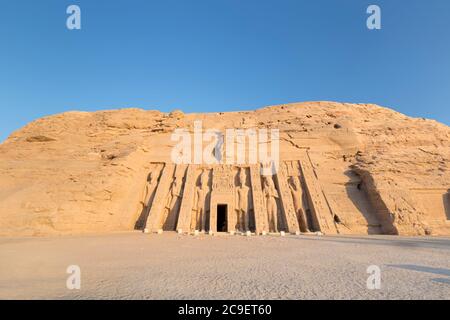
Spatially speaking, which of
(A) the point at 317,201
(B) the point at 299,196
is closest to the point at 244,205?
(B) the point at 299,196

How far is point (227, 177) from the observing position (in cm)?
1702

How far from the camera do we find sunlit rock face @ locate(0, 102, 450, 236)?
550 inches

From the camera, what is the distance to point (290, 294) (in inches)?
155

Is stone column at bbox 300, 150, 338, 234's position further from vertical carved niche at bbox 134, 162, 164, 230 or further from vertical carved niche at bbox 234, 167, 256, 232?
vertical carved niche at bbox 134, 162, 164, 230

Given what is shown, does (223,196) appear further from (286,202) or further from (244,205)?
(286,202)

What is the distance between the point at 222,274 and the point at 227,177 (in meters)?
11.9

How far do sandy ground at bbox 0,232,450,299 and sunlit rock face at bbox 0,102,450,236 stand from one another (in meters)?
6.47

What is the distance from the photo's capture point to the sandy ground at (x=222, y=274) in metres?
4.00

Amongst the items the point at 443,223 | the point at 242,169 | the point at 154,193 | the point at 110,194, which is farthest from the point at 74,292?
the point at 443,223

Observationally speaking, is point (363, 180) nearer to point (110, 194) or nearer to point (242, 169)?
point (242, 169)

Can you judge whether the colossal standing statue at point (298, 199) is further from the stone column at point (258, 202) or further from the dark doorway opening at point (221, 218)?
the dark doorway opening at point (221, 218)

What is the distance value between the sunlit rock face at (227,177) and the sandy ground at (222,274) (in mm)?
6474

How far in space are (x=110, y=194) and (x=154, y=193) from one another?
279 cm

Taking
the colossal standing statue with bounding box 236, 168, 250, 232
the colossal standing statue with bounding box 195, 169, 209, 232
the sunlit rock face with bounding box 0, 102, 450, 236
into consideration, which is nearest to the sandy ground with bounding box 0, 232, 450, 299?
the sunlit rock face with bounding box 0, 102, 450, 236
